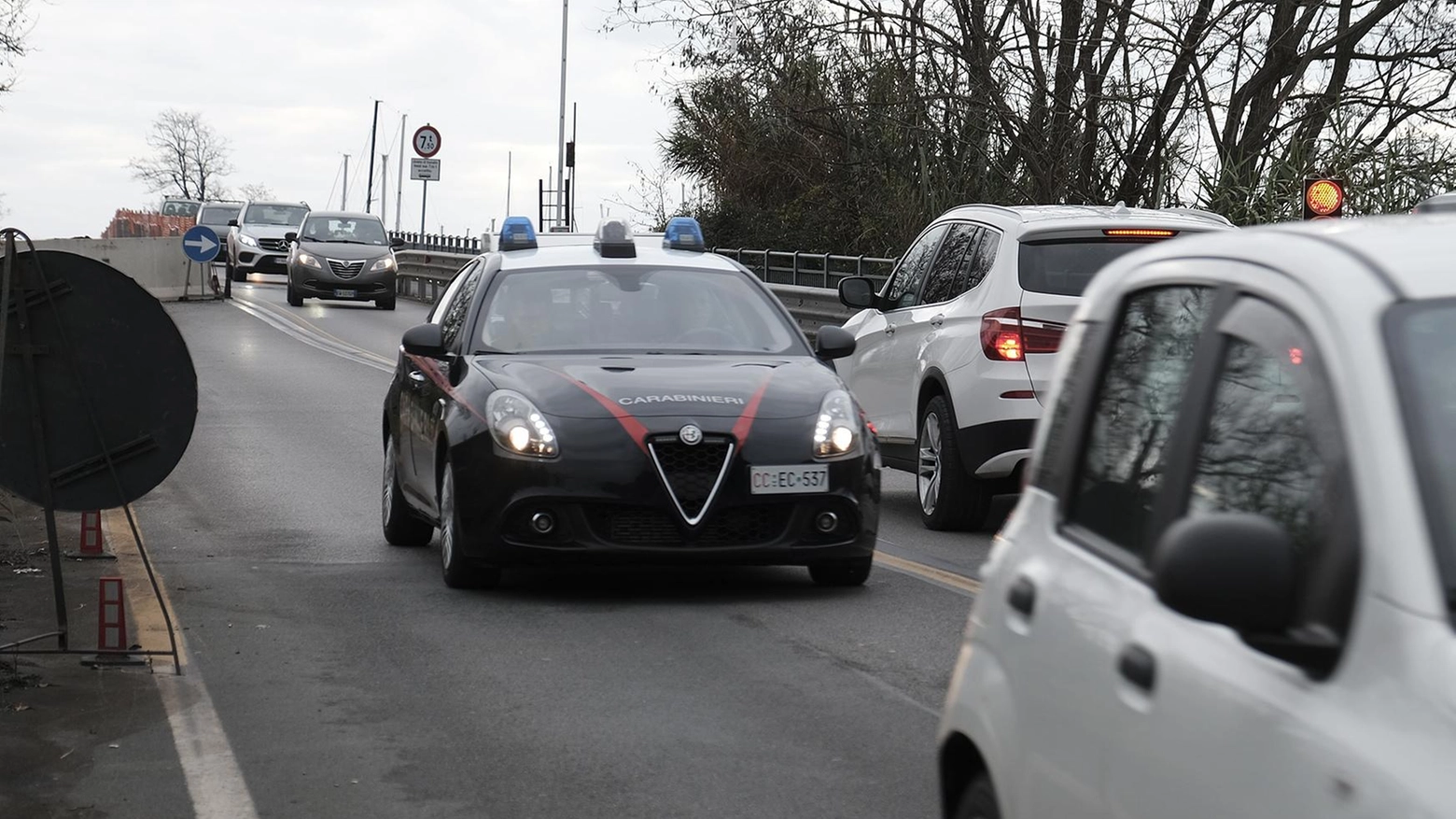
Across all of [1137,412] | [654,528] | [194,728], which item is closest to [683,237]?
[654,528]

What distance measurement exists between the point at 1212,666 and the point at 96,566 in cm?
831

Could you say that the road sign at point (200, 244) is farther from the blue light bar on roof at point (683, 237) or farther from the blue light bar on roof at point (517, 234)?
the blue light bar on roof at point (683, 237)

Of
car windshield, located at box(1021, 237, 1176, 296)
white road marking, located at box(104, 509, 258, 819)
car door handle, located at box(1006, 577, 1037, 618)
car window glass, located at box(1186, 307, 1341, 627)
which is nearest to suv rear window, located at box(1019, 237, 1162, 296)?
car windshield, located at box(1021, 237, 1176, 296)

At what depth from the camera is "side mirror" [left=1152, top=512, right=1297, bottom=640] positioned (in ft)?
8.84

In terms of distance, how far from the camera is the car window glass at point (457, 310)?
419 inches

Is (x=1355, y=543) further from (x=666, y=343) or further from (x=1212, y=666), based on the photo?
(x=666, y=343)

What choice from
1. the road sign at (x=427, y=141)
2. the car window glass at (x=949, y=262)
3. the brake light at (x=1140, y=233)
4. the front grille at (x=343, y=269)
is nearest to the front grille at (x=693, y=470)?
the brake light at (x=1140, y=233)

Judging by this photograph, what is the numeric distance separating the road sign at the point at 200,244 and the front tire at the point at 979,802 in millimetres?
37126

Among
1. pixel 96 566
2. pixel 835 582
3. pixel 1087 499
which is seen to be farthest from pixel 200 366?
pixel 1087 499

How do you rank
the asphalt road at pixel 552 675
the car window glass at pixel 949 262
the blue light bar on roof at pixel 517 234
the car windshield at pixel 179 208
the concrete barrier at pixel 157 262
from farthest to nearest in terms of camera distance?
the car windshield at pixel 179 208 < the concrete barrier at pixel 157 262 < the car window glass at pixel 949 262 < the blue light bar on roof at pixel 517 234 < the asphalt road at pixel 552 675

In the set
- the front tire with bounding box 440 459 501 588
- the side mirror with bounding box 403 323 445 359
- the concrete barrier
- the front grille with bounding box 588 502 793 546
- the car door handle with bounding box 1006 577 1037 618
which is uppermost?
the car door handle with bounding box 1006 577 1037 618

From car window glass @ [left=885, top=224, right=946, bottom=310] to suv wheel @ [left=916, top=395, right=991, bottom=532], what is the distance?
2.98 feet

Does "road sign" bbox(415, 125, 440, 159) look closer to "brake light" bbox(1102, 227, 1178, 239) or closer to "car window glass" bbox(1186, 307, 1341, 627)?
"brake light" bbox(1102, 227, 1178, 239)

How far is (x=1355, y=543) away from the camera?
2.69m
